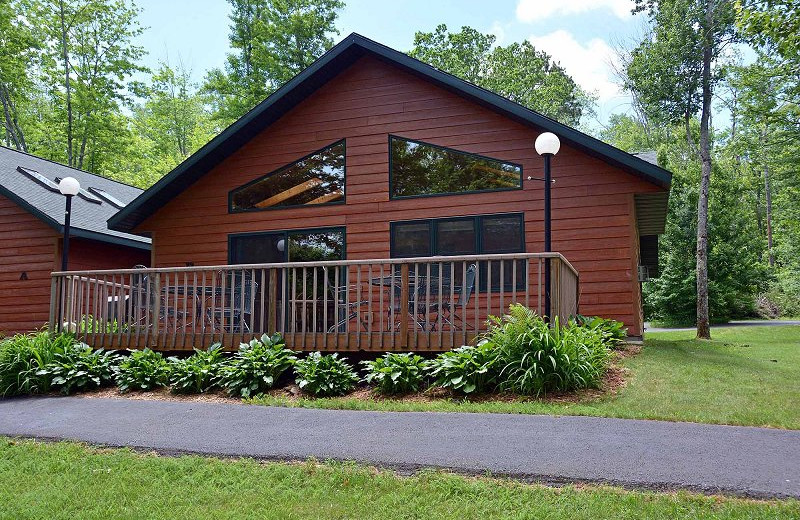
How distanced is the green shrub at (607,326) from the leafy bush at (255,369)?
4197 mm

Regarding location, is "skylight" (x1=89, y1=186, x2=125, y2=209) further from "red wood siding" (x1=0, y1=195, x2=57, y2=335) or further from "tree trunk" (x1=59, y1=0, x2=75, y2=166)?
"tree trunk" (x1=59, y1=0, x2=75, y2=166)

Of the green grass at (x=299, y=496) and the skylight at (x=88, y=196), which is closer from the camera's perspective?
the green grass at (x=299, y=496)

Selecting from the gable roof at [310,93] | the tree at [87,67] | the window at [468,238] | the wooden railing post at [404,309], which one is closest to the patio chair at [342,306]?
the wooden railing post at [404,309]

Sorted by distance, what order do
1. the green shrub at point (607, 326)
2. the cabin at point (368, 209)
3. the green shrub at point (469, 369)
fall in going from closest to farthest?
1. the green shrub at point (469, 369)
2. the green shrub at point (607, 326)
3. the cabin at point (368, 209)

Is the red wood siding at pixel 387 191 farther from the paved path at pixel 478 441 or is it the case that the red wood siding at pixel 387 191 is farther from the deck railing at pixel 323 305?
the paved path at pixel 478 441

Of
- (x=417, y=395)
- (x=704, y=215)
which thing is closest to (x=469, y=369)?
(x=417, y=395)

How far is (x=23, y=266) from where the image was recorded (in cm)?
1385

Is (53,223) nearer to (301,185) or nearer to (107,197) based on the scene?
(107,197)

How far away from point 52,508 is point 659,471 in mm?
3957

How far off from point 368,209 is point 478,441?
6907 mm

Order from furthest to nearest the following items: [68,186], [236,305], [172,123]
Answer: [172,123], [68,186], [236,305]

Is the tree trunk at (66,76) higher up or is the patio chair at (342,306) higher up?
the tree trunk at (66,76)

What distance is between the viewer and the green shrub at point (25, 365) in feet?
27.0

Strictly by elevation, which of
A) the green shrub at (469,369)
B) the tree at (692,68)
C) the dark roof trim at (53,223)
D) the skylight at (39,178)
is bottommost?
the green shrub at (469,369)
